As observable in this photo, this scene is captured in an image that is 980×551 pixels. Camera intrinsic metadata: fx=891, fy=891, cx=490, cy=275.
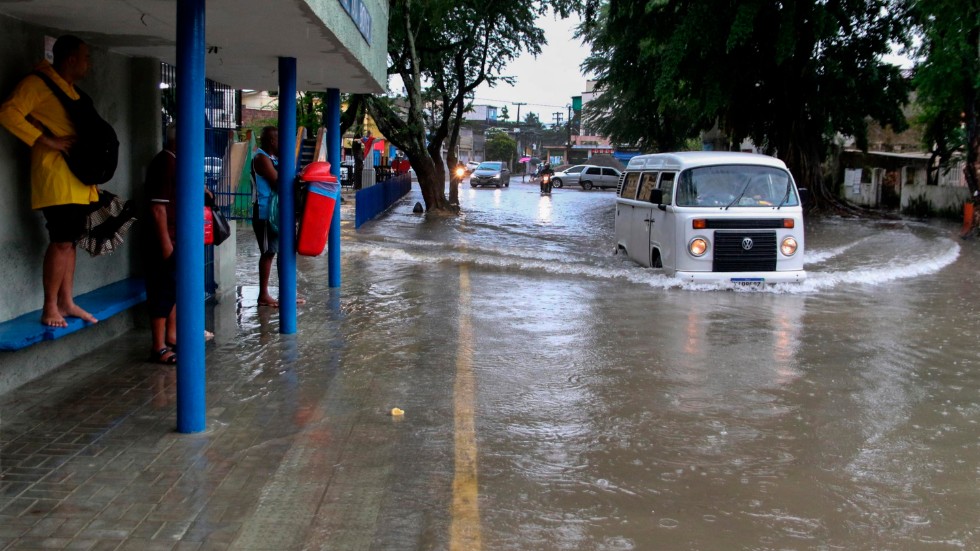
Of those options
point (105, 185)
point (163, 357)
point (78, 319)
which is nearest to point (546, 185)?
point (105, 185)

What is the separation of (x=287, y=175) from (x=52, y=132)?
230 centimetres

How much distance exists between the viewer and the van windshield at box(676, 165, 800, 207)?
12008mm

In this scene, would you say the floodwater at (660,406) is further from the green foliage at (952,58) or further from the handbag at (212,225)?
the green foliage at (952,58)

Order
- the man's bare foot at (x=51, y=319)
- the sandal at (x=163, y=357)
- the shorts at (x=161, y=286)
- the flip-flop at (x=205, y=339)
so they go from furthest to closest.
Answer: the flip-flop at (x=205, y=339)
the sandal at (x=163, y=357)
the shorts at (x=161, y=286)
the man's bare foot at (x=51, y=319)

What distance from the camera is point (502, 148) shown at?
357 feet

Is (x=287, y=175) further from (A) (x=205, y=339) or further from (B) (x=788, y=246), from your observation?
(B) (x=788, y=246)

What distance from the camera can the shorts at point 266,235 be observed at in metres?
9.40

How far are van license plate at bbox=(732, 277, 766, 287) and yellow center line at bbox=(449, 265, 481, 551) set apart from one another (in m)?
4.83

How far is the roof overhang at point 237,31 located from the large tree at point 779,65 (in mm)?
15943

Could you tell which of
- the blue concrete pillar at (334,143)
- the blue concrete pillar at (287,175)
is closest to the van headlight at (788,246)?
the blue concrete pillar at (334,143)

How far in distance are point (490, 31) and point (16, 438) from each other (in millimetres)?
25254

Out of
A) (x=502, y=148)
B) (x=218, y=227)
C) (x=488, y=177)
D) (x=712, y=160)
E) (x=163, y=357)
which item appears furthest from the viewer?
(x=502, y=148)

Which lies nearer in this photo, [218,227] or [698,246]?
[218,227]

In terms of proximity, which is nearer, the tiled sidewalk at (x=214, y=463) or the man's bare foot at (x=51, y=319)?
the tiled sidewalk at (x=214, y=463)
